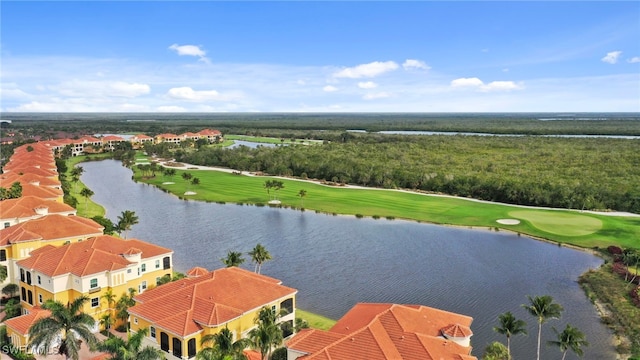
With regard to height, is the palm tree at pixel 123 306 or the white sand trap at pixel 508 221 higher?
the palm tree at pixel 123 306

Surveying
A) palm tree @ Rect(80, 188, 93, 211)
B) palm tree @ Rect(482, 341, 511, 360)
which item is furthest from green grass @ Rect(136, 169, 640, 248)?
palm tree @ Rect(482, 341, 511, 360)

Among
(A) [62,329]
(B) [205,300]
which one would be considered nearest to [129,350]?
(A) [62,329]

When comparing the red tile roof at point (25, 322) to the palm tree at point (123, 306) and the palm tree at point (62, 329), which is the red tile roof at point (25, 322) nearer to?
the palm tree at point (123, 306)

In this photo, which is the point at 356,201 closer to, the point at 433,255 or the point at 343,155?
the point at 433,255

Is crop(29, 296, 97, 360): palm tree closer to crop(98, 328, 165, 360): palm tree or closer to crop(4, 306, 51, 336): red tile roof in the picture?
crop(98, 328, 165, 360): palm tree

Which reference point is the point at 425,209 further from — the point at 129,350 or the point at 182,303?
the point at 129,350

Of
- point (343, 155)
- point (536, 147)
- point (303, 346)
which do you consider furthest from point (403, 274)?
point (536, 147)

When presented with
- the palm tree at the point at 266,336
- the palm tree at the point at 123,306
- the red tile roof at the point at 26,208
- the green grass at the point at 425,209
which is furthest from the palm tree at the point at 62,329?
the green grass at the point at 425,209
